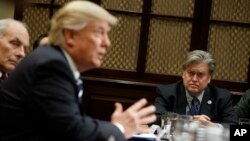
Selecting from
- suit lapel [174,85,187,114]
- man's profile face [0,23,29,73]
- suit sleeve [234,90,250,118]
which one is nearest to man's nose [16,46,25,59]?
man's profile face [0,23,29,73]

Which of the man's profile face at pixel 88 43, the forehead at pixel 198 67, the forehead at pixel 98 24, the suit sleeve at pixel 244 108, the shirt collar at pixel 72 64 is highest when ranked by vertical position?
the forehead at pixel 98 24

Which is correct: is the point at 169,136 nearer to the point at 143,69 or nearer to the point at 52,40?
the point at 52,40

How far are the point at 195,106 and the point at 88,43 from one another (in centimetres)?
183

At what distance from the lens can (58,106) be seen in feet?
5.31

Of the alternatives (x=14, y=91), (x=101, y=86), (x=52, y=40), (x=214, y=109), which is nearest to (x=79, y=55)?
(x=52, y=40)

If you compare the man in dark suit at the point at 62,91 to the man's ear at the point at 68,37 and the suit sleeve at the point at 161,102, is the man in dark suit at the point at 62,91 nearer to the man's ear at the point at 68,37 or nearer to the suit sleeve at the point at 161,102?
the man's ear at the point at 68,37

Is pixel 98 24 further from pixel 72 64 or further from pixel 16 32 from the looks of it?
pixel 16 32

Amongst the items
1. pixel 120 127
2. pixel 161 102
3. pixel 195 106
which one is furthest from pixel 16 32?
pixel 120 127

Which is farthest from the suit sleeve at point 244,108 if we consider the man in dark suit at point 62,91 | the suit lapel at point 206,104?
the man in dark suit at point 62,91

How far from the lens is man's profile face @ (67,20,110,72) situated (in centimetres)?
176

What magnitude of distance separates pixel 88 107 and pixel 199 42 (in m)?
1.21

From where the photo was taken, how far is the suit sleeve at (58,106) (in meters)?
1.61

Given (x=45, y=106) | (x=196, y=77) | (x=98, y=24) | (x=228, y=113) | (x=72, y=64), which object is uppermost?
(x=98, y=24)

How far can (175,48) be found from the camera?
178 inches
